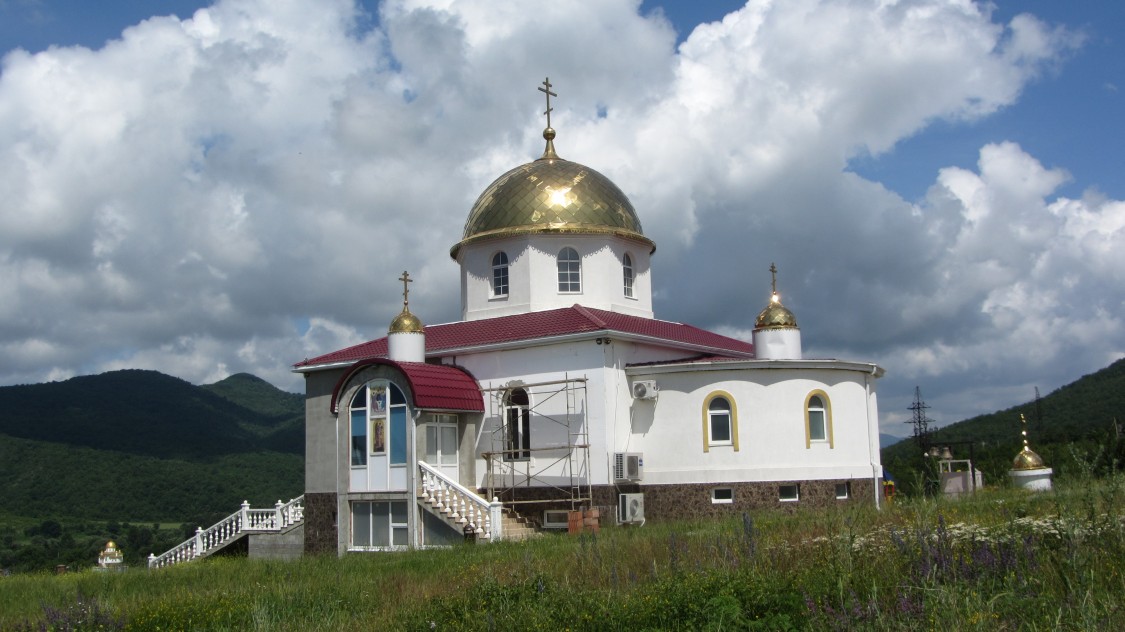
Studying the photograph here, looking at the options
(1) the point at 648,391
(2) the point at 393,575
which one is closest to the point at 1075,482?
(2) the point at 393,575

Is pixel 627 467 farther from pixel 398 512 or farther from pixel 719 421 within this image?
pixel 398 512

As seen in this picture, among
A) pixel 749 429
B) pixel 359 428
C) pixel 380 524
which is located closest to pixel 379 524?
pixel 380 524

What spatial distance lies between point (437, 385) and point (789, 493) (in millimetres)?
8287

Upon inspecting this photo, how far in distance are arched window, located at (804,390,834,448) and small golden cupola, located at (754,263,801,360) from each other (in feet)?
3.60

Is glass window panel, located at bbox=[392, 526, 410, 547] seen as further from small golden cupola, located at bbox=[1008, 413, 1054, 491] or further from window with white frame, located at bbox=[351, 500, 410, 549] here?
small golden cupola, located at bbox=[1008, 413, 1054, 491]

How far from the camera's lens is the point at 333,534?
25359 millimetres

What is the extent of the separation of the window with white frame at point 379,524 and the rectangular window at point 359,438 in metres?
0.98

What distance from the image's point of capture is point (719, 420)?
921 inches

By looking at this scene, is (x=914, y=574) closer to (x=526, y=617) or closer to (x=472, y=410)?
(x=526, y=617)

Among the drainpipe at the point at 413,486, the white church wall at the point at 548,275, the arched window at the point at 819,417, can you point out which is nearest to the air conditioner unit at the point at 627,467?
the arched window at the point at 819,417

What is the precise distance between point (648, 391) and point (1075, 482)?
45.0 feet

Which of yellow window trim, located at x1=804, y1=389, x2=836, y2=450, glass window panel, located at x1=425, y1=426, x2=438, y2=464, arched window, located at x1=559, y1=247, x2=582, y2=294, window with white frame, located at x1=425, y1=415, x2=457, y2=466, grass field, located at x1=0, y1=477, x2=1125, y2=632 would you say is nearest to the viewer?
grass field, located at x1=0, y1=477, x2=1125, y2=632

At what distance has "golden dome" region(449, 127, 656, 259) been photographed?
2769cm

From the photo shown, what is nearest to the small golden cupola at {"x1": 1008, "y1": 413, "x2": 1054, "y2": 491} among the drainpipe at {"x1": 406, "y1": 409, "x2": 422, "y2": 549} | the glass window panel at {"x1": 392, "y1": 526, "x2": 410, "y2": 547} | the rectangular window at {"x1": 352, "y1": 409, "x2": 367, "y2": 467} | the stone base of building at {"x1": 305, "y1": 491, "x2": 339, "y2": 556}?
the drainpipe at {"x1": 406, "y1": 409, "x2": 422, "y2": 549}
